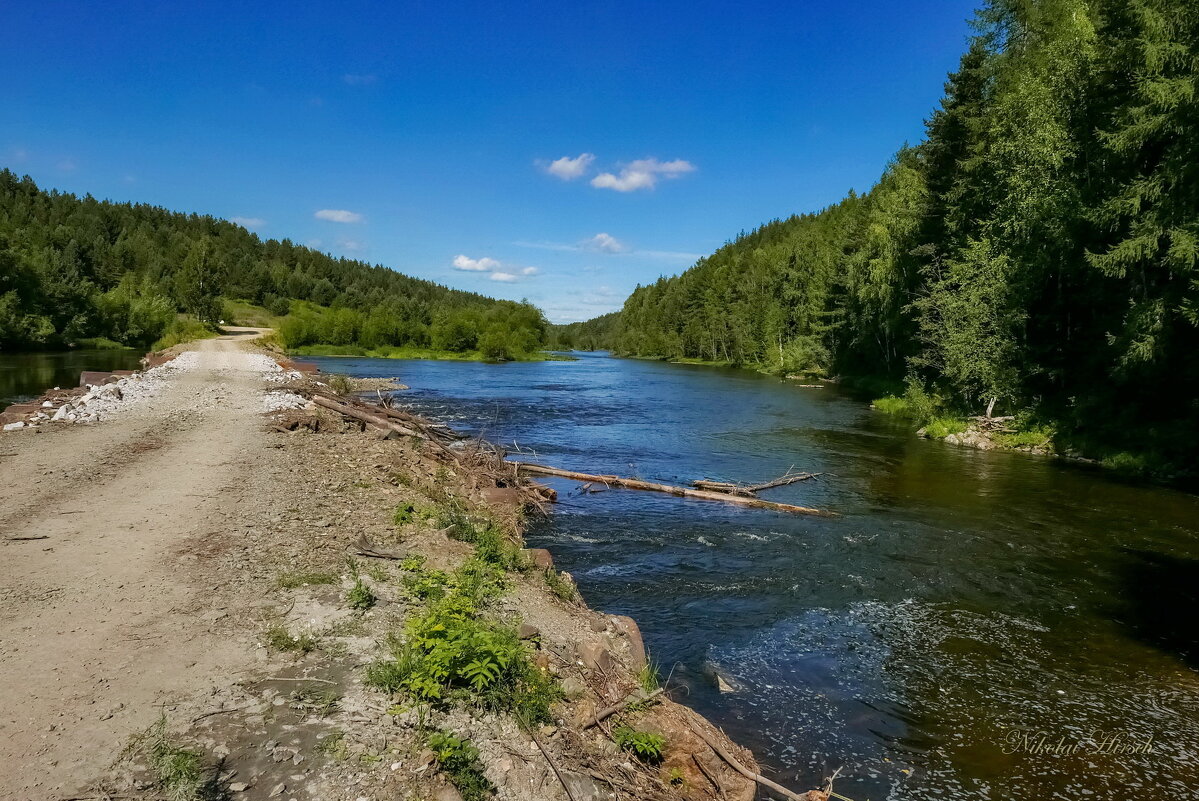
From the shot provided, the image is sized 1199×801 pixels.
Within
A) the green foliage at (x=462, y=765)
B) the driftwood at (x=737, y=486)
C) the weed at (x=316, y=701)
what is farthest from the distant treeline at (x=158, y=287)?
the green foliage at (x=462, y=765)

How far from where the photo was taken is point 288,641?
22.2 ft

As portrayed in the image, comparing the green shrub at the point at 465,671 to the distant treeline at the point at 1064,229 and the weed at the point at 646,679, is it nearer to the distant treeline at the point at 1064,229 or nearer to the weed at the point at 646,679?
the weed at the point at 646,679

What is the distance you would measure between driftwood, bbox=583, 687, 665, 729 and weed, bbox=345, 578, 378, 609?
326 cm

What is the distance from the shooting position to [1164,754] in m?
7.43

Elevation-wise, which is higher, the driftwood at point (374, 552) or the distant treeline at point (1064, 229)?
the distant treeline at point (1064, 229)

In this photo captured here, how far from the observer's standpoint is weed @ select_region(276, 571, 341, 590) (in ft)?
27.0

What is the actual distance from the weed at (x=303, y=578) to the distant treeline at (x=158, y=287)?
7880 centimetres

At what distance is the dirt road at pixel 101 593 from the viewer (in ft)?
16.5

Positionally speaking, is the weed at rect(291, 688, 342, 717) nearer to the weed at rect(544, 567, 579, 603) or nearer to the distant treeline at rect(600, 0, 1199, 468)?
the weed at rect(544, 567, 579, 603)

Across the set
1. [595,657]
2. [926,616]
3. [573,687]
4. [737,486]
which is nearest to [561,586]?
[595,657]

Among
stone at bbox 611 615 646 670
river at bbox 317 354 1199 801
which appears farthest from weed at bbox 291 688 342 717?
river at bbox 317 354 1199 801

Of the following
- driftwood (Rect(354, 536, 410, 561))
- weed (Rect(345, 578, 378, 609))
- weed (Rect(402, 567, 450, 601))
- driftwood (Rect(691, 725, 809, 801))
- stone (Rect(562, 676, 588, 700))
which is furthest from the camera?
driftwood (Rect(354, 536, 410, 561))

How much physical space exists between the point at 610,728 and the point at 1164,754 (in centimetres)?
668

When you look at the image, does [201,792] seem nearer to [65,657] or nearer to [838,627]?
[65,657]
